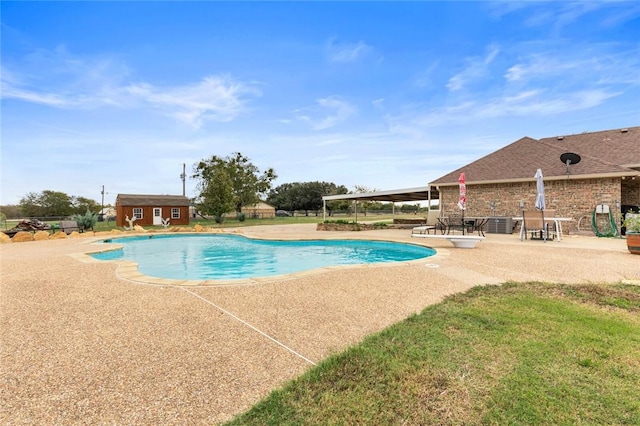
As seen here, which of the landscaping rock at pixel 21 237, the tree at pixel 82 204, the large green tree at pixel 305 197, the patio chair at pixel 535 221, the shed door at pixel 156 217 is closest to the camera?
the patio chair at pixel 535 221

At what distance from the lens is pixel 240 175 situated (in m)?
34.4

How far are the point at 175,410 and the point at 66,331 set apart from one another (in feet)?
6.99

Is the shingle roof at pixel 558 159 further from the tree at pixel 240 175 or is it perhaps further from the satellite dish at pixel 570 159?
the tree at pixel 240 175

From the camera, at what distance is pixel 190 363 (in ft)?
8.44

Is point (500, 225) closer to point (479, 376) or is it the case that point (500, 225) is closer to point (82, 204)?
point (479, 376)

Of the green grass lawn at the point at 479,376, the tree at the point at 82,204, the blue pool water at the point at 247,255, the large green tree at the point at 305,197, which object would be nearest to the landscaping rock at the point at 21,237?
the blue pool water at the point at 247,255

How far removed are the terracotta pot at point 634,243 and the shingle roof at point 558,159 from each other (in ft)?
20.0

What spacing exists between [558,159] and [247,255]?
1407 centimetres

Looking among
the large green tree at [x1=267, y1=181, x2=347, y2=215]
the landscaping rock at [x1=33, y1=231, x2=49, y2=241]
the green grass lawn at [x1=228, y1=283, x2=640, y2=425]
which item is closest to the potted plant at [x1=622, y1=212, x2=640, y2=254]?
the green grass lawn at [x1=228, y1=283, x2=640, y2=425]

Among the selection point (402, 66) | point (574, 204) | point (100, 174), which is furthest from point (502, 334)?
point (100, 174)

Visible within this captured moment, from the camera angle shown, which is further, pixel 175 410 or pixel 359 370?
pixel 359 370

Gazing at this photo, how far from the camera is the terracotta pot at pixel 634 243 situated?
7.31 meters

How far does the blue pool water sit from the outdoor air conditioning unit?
18.9ft

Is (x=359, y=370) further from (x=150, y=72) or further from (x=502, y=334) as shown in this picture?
(x=150, y=72)
